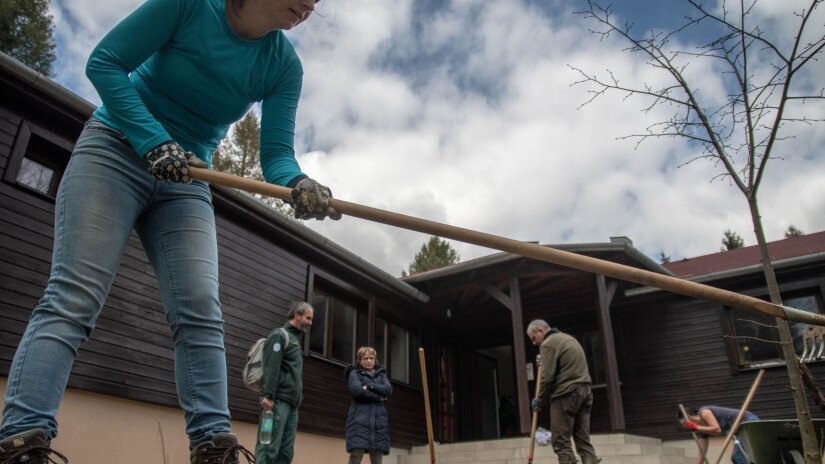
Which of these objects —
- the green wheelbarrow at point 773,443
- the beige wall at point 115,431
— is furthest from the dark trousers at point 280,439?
the green wheelbarrow at point 773,443

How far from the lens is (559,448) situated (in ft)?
22.6

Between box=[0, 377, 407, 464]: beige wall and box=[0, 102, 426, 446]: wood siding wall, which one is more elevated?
box=[0, 102, 426, 446]: wood siding wall

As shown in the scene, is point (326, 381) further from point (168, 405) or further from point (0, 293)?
point (0, 293)

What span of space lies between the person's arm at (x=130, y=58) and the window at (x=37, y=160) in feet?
18.3

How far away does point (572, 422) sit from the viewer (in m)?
7.14

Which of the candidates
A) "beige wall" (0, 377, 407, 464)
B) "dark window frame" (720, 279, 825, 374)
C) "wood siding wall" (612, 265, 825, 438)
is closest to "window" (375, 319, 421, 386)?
"wood siding wall" (612, 265, 825, 438)

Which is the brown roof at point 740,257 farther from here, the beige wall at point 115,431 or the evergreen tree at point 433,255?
the evergreen tree at point 433,255

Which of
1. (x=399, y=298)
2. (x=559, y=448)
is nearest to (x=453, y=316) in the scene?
(x=399, y=298)

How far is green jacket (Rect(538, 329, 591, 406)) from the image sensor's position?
711cm

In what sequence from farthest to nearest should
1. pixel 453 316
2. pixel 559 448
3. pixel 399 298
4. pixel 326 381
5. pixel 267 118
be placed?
pixel 453 316, pixel 399 298, pixel 326 381, pixel 559 448, pixel 267 118

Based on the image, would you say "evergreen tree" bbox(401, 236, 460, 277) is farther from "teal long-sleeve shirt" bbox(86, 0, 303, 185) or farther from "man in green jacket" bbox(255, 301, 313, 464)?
"teal long-sleeve shirt" bbox(86, 0, 303, 185)

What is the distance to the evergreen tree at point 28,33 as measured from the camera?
23734 mm

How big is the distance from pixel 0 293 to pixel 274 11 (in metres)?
5.61

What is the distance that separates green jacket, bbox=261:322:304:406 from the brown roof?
31.8 ft
